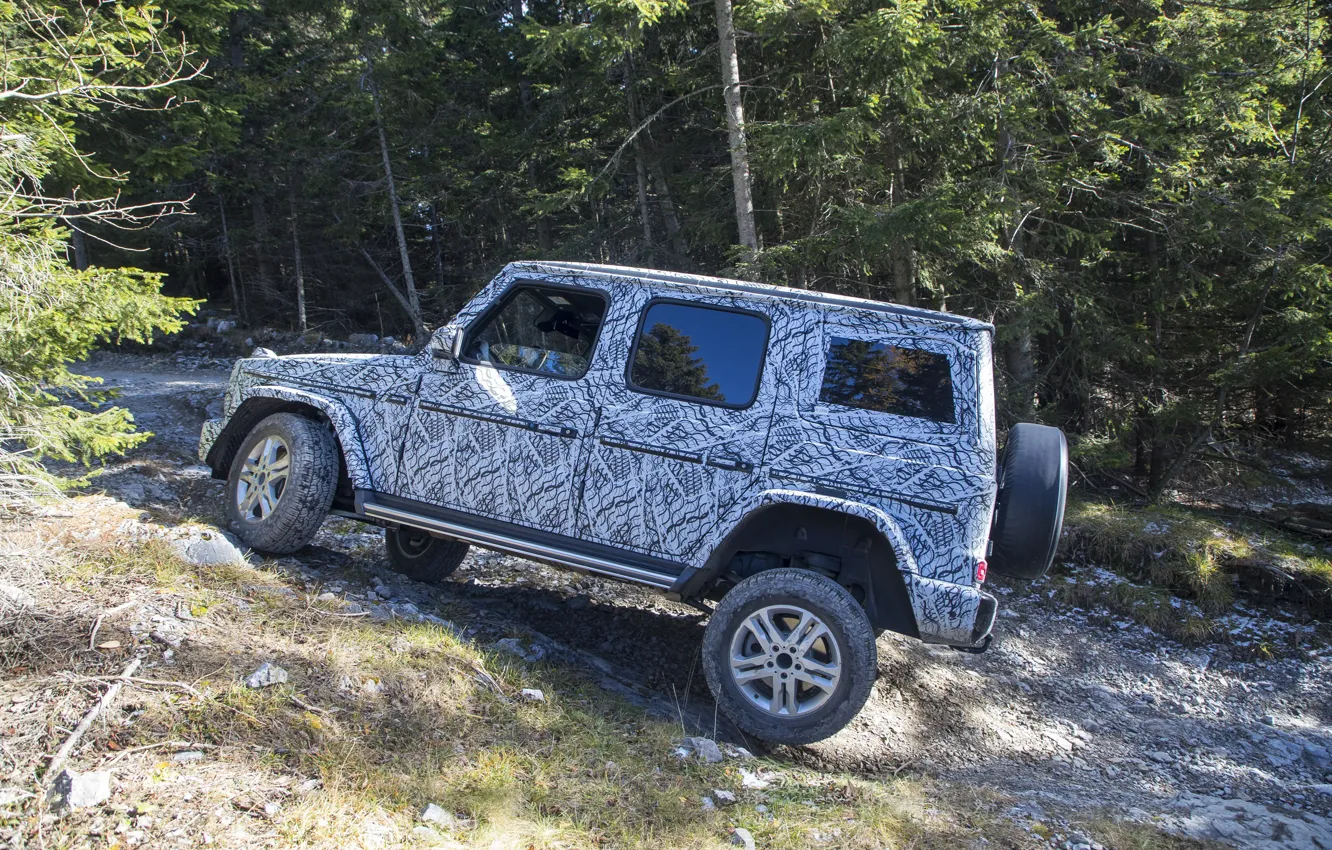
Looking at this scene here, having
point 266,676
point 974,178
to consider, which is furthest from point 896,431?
point 974,178

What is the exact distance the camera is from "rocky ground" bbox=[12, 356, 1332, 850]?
14.9ft

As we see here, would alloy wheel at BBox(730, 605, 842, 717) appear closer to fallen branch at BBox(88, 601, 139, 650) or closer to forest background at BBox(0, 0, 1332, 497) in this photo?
fallen branch at BBox(88, 601, 139, 650)

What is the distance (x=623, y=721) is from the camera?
14.2ft

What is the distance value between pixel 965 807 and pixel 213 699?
3.36 meters

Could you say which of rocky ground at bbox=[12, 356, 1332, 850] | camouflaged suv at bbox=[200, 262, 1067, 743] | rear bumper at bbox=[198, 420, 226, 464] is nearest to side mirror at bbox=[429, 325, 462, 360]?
camouflaged suv at bbox=[200, 262, 1067, 743]

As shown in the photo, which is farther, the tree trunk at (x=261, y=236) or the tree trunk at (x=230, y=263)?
the tree trunk at (x=230, y=263)

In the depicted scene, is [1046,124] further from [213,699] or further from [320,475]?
[213,699]

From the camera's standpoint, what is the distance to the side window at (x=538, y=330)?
5066 millimetres

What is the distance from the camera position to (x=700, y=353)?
478cm

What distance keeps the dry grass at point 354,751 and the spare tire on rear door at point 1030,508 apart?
45.6 inches

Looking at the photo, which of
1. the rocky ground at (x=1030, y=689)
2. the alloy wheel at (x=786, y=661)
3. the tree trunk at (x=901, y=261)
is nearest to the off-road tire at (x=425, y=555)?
the rocky ground at (x=1030, y=689)

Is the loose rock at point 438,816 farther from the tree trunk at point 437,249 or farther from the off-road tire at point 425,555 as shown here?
the tree trunk at point 437,249

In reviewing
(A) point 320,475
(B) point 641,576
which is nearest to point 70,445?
(A) point 320,475

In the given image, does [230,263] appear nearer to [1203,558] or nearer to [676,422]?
[676,422]
